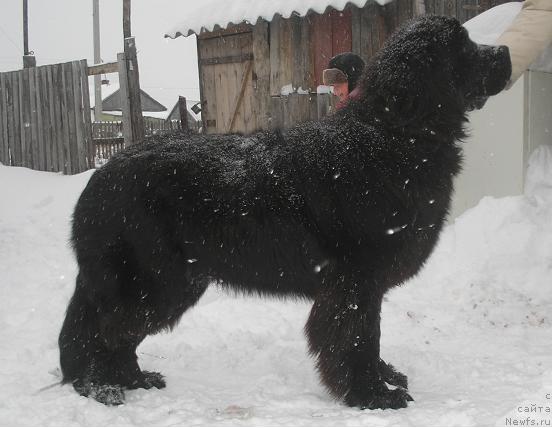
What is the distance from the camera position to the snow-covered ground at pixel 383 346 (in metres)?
2.71

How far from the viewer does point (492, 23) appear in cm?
498

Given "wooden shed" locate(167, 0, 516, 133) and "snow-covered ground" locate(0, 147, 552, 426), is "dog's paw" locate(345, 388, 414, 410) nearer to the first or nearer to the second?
"snow-covered ground" locate(0, 147, 552, 426)

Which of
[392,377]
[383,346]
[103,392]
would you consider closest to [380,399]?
[392,377]

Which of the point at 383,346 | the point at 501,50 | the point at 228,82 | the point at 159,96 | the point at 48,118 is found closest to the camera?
the point at 501,50

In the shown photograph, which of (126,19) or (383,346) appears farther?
(126,19)

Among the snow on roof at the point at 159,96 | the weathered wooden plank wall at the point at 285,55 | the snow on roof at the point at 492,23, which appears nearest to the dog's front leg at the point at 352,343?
the snow on roof at the point at 492,23

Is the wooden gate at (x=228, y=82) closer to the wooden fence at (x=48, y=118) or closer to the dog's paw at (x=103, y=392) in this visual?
the wooden fence at (x=48, y=118)

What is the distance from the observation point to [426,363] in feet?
11.1

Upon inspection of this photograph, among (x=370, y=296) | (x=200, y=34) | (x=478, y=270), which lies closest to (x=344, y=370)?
(x=370, y=296)

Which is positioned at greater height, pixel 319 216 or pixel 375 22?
pixel 375 22

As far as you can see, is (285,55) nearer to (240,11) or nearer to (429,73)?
(240,11)

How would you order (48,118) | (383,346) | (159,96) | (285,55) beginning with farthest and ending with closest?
(159,96) → (48,118) → (285,55) → (383,346)

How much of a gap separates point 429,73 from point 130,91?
6.05m

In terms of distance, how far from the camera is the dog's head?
2785 millimetres
